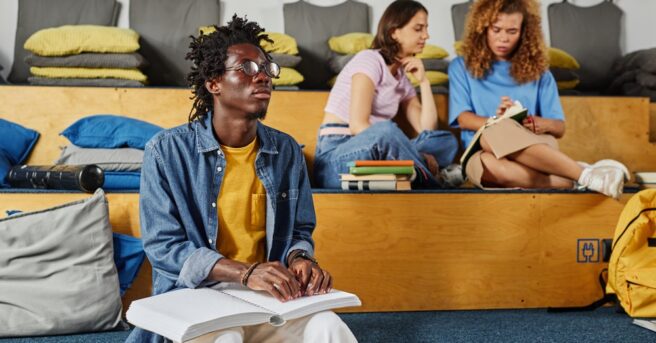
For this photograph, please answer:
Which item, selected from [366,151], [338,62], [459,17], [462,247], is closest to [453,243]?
[462,247]

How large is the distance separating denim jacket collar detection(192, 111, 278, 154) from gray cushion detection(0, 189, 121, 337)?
2.03 feet

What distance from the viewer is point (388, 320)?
6.71ft

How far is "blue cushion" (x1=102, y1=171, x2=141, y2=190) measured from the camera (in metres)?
2.12

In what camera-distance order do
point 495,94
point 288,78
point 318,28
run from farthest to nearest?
point 318,28 < point 288,78 < point 495,94

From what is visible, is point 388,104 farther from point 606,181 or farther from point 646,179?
point 646,179

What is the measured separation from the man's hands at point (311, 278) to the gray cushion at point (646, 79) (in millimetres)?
2473

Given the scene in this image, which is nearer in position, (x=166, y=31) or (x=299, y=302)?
(x=299, y=302)

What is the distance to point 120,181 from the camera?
214cm

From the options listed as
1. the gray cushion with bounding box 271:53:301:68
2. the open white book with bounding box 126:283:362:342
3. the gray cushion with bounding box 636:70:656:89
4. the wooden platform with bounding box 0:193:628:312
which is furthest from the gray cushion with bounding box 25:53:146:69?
the gray cushion with bounding box 636:70:656:89

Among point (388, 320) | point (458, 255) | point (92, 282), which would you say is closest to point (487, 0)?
point (458, 255)

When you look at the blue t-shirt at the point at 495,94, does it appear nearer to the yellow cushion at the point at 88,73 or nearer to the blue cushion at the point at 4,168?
the yellow cushion at the point at 88,73

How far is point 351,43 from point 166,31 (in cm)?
86

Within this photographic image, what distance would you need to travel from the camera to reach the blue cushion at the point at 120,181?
2.12m

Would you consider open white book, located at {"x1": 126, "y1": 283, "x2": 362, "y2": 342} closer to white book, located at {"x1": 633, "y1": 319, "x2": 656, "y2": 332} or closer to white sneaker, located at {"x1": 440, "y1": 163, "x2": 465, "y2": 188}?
white book, located at {"x1": 633, "y1": 319, "x2": 656, "y2": 332}
